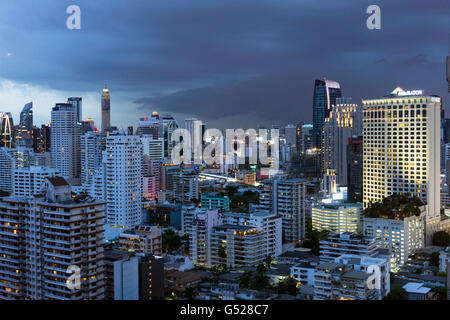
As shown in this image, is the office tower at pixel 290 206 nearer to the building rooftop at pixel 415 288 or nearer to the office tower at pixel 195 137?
the building rooftop at pixel 415 288

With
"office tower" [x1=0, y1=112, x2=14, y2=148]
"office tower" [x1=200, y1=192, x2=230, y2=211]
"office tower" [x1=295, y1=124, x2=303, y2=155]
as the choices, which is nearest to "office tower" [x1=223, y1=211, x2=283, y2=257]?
"office tower" [x1=200, y1=192, x2=230, y2=211]

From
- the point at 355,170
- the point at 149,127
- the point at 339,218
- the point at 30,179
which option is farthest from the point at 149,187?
the point at 149,127

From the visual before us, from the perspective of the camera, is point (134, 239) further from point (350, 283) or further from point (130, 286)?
point (350, 283)

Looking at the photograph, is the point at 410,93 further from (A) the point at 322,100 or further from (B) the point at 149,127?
(B) the point at 149,127

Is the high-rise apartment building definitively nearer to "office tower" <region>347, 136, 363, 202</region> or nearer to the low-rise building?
"office tower" <region>347, 136, 363, 202</region>

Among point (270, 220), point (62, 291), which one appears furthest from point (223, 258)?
point (62, 291)

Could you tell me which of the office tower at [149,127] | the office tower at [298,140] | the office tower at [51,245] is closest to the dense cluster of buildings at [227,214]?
the office tower at [51,245]
